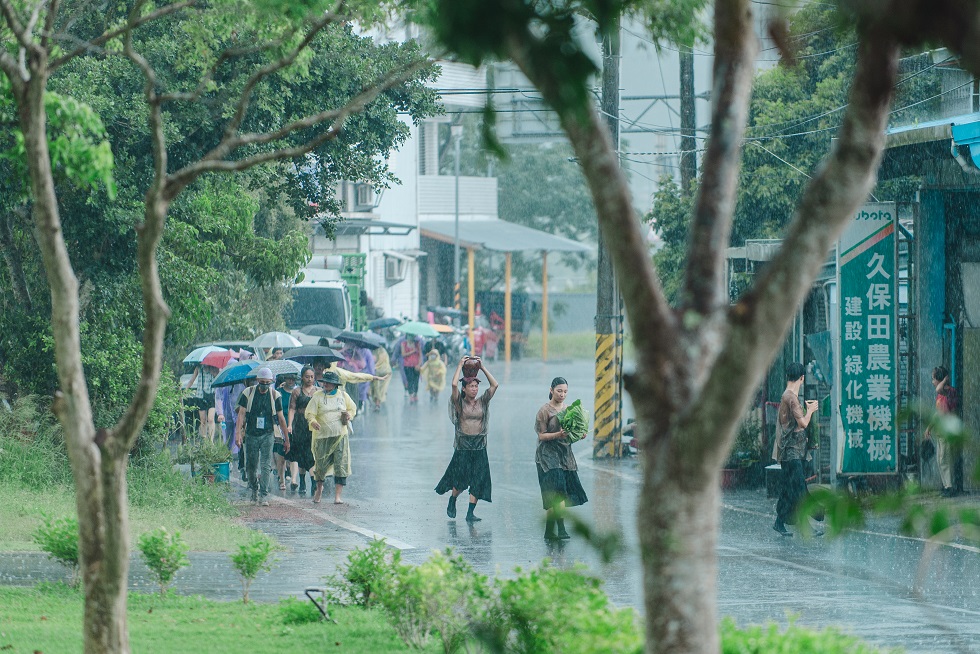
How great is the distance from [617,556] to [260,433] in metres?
10.9

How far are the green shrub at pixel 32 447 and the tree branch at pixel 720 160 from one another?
11.2 m

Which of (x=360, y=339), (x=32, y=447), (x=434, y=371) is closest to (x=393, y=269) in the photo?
(x=434, y=371)

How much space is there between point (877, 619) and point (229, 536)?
20.0ft

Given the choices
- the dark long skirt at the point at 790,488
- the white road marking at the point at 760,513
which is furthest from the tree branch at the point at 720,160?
the dark long skirt at the point at 790,488

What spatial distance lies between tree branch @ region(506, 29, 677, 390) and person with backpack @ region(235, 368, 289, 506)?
1199 cm

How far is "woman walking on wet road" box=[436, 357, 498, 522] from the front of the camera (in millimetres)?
14469

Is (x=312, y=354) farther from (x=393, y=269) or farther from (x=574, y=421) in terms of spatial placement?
(x=393, y=269)

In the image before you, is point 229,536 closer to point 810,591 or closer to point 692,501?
point 810,591

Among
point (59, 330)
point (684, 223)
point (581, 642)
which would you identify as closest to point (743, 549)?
point (581, 642)

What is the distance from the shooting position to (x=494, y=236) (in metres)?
51.4

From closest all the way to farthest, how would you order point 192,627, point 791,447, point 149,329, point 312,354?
point 149,329 < point 192,627 < point 791,447 < point 312,354

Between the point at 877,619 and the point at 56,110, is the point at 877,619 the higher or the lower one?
the lower one

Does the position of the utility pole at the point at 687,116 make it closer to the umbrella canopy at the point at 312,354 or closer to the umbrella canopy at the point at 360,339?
the umbrella canopy at the point at 312,354

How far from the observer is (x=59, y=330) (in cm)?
603
